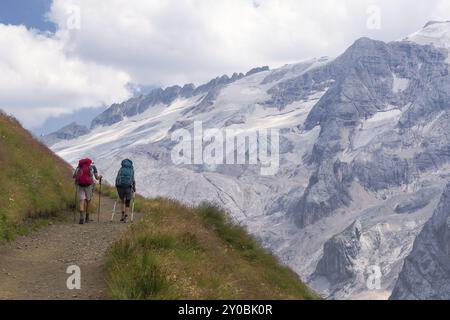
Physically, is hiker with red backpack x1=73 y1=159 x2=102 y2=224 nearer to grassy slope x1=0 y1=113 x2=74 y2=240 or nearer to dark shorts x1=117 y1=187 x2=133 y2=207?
dark shorts x1=117 y1=187 x2=133 y2=207

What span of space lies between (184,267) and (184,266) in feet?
0.16

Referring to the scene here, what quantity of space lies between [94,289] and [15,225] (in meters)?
6.30

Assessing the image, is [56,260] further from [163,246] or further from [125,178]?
[125,178]

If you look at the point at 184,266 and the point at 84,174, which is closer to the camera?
the point at 184,266

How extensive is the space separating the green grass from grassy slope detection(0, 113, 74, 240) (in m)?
4.04

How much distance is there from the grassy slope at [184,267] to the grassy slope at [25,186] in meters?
4.01

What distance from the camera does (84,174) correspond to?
19016mm

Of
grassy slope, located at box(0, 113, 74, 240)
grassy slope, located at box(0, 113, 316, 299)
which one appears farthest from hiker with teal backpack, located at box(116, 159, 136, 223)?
grassy slope, located at box(0, 113, 74, 240)

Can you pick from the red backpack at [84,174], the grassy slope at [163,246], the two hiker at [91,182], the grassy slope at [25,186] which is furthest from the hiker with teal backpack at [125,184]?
the grassy slope at [25,186]

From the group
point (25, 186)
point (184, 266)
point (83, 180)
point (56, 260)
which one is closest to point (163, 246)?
point (184, 266)

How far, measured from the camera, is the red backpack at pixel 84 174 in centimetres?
1897

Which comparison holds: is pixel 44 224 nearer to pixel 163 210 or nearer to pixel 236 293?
pixel 163 210

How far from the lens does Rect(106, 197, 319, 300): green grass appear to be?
952 cm

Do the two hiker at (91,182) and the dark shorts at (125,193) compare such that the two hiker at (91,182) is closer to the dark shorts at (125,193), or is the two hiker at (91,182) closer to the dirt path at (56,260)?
the dark shorts at (125,193)
